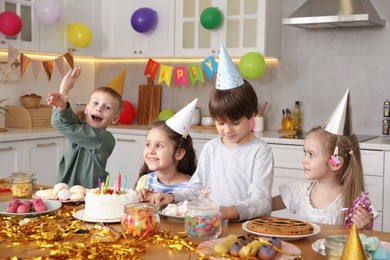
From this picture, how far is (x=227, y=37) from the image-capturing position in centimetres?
446

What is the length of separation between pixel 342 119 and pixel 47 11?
120 inches

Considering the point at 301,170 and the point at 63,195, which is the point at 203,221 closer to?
the point at 63,195

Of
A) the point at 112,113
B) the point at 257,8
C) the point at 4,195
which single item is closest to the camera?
the point at 4,195

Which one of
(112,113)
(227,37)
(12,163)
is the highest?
(227,37)

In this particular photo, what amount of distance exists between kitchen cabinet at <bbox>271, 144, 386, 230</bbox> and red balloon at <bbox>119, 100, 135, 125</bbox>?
1.53 m

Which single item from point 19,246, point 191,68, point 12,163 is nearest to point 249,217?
point 19,246

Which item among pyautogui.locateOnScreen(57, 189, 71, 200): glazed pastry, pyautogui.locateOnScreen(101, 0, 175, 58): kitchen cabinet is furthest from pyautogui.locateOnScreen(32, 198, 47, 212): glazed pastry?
pyautogui.locateOnScreen(101, 0, 175, 58): kitchen cabinet

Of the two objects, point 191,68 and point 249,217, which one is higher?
point 191,68

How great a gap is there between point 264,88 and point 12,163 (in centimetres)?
196

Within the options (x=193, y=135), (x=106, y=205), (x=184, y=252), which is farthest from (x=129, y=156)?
(x=184, y=252)

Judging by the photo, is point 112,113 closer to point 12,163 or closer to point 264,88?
point 12,163

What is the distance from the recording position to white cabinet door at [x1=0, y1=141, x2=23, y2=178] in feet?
13.1

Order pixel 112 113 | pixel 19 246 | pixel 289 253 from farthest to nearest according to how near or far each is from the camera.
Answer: pixel 112 113 < pixel 19 246 < pixel 289 253

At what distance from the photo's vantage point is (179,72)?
485cm
